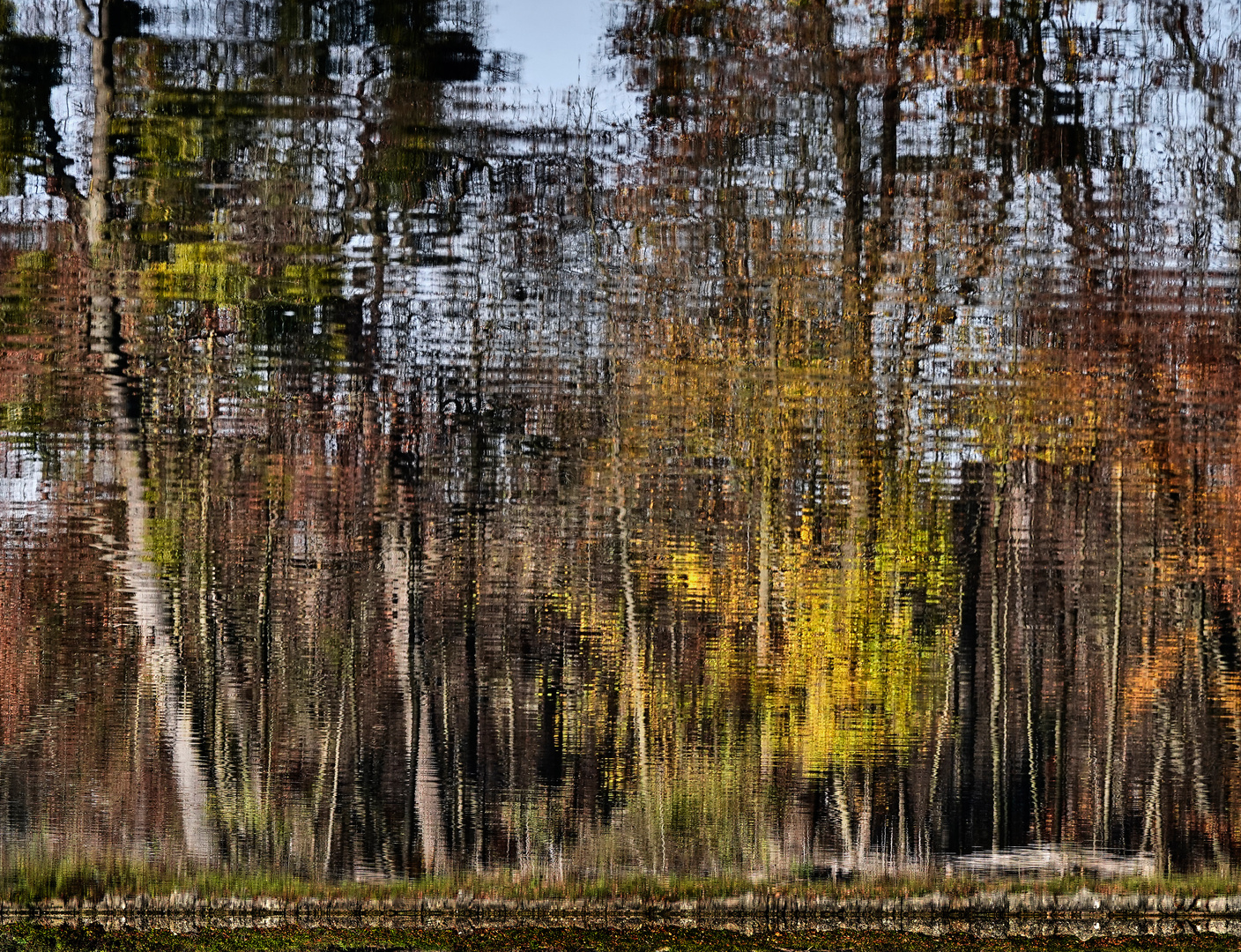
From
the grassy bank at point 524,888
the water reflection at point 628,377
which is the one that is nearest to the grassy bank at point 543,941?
the grassy bank at point 524,888

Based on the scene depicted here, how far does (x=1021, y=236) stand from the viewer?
1.21m

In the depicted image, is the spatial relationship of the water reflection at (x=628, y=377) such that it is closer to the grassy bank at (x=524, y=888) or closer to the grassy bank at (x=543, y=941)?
the grassy bank at (x=524, y=888)

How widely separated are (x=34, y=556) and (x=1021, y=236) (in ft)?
5.26

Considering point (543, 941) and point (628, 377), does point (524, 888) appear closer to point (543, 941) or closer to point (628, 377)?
point (543, 941)

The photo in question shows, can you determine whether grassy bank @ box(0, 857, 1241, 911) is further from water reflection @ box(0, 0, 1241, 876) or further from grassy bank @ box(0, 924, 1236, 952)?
water reflection @ box(0, 0, 1241, 876)

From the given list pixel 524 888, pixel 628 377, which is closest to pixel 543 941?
pixel 524 888

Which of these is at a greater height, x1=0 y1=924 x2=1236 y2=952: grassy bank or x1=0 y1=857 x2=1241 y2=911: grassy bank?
x1=0 y1=857 x2=1241 y2=911: grassy bank

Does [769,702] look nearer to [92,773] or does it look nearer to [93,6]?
[92,773]

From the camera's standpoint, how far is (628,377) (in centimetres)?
125

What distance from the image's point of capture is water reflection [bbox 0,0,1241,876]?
1179 millimetres

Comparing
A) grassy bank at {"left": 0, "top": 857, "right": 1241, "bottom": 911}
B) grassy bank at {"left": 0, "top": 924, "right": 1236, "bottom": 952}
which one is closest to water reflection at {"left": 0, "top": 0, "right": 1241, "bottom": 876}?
grassy bank at {"left": 0, "top": 857, "right": 1241, "bottom": 911}

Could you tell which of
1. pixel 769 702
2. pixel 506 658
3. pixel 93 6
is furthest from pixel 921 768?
pixel 93 6

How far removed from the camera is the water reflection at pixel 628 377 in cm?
118

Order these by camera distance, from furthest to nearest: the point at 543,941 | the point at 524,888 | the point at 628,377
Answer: the point at 543,941 < the point at 524,888 < the point at 628,377
